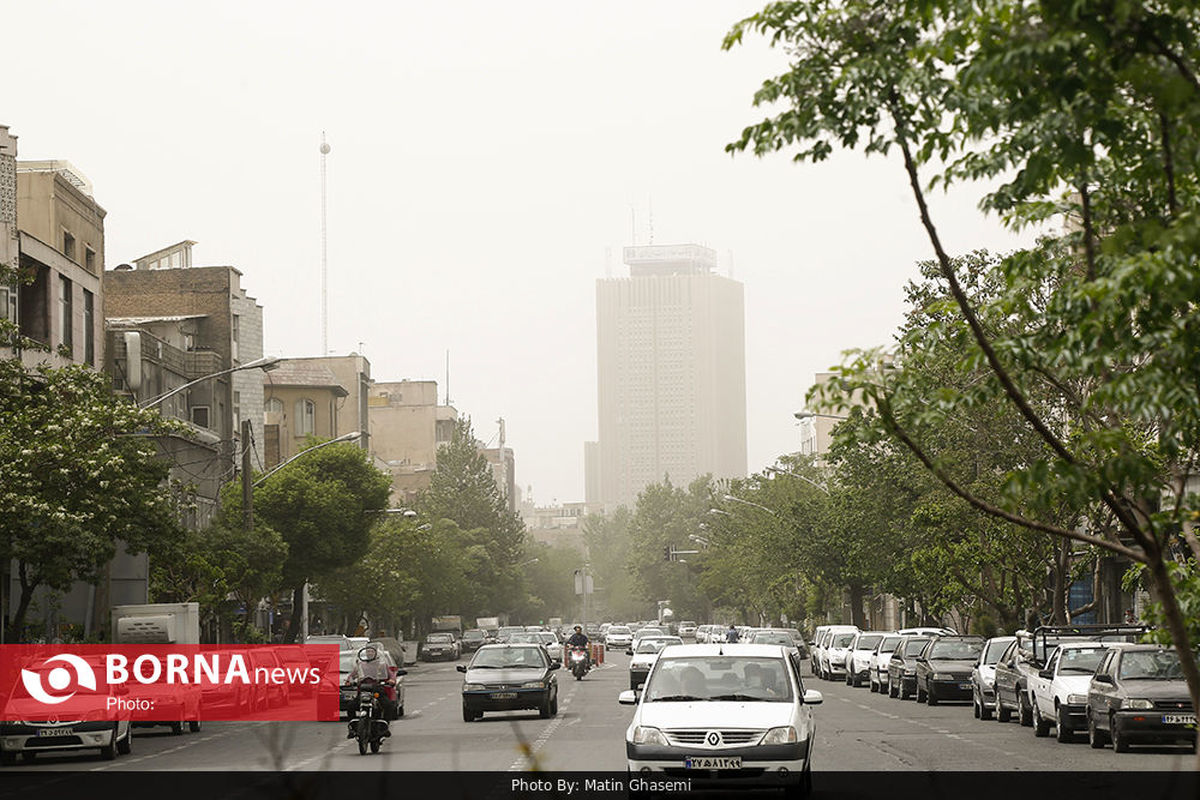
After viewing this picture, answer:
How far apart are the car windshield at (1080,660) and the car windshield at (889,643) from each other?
20448mm

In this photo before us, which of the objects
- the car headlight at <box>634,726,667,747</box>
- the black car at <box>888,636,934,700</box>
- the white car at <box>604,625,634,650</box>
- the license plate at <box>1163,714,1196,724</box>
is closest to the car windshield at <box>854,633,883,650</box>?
the black car at <box>888,636,934,700</box>

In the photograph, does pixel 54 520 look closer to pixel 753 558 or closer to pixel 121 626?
pixel 121 626

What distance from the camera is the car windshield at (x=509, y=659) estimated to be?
3675 centimetres

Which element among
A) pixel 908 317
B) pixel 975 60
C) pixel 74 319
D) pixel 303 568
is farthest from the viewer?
pixel 303 568

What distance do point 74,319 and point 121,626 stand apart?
12601 mm

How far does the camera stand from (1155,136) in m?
9.16

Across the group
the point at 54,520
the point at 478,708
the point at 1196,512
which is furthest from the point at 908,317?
the point at 1196,512

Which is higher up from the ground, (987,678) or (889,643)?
(987,678)

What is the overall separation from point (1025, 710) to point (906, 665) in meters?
13.2

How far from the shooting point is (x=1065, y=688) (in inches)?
1104

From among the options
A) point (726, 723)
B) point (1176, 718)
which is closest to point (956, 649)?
point (1176, 718)

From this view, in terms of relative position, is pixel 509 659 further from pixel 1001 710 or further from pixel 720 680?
pixel 720 680

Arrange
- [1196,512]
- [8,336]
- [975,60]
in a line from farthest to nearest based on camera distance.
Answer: [8,336]
[1196,512]
[975,60]

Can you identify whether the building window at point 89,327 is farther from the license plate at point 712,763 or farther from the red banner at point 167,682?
the license plate at point 712,763
